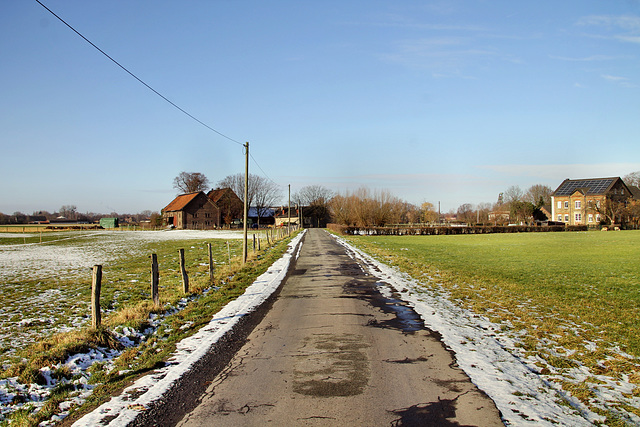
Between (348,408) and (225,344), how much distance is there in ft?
9.96

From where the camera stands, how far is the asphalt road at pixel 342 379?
3.90 meters

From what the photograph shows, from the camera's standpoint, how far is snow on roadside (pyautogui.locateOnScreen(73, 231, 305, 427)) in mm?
4066

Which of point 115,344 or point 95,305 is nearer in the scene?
point 115,344

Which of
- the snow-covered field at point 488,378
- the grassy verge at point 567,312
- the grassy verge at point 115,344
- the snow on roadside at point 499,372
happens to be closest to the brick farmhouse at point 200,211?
the grassy verge at point 115,344

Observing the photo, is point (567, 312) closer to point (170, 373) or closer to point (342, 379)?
point (342, 379)

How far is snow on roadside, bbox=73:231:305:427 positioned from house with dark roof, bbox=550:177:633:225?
3352 inches

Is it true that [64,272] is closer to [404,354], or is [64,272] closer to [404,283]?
[404,283]

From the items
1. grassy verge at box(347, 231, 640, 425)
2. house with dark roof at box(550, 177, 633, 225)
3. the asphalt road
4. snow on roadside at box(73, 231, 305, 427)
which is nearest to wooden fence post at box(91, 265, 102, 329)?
snow on roadside at box(73, 231, 305, 427)

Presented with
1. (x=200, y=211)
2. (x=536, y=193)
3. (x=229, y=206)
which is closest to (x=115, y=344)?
(x=200, y=211)

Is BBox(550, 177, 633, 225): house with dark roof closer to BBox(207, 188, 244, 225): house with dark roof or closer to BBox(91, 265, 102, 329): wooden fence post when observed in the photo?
BBox(207, 188, 244, 225): house with dark roof

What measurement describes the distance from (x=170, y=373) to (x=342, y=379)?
2.29 metres

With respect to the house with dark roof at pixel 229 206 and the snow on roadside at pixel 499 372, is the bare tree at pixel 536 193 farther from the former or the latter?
the snow on roadside at pixel 499 372

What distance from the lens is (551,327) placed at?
7.38 metres

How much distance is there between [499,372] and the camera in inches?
202
